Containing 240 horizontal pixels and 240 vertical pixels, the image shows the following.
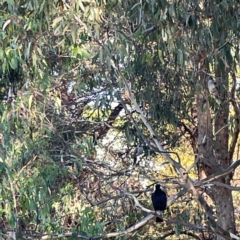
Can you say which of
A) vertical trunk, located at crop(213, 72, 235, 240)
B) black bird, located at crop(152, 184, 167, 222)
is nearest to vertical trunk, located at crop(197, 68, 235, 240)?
vertical trunk, located at crop(213, 72, 235, 240)

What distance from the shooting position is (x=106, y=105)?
4406mm

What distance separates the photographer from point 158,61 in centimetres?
435

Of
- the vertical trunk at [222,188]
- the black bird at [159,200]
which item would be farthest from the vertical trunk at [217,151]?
the black bird at [159,200]

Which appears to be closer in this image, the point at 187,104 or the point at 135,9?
the point at 135,9

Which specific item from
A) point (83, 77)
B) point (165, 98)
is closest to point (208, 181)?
point (165, 98)

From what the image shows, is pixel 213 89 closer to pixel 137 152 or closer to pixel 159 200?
pixel 137 152

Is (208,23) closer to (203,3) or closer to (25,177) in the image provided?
(203,3)

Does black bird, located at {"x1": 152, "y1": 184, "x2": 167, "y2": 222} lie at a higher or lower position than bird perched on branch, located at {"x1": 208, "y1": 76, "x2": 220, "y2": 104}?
lower

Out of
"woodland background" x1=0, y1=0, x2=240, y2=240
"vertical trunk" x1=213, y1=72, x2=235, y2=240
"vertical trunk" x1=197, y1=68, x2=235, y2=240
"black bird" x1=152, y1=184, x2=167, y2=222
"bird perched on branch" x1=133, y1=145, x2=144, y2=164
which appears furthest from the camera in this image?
"vertical trunk" x1=213, y1=72, x2=235, y2=240

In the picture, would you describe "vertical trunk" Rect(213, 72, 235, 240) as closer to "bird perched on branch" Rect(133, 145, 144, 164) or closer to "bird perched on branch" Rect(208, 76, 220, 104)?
"bird perched on branch" Rect(208, 76, 220, 104)

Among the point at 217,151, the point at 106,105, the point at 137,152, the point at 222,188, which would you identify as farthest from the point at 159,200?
the point at 217,151

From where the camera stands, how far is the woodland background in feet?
10.4

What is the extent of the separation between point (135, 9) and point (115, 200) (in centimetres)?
212

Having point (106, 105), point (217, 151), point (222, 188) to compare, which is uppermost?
point (106, 105)
